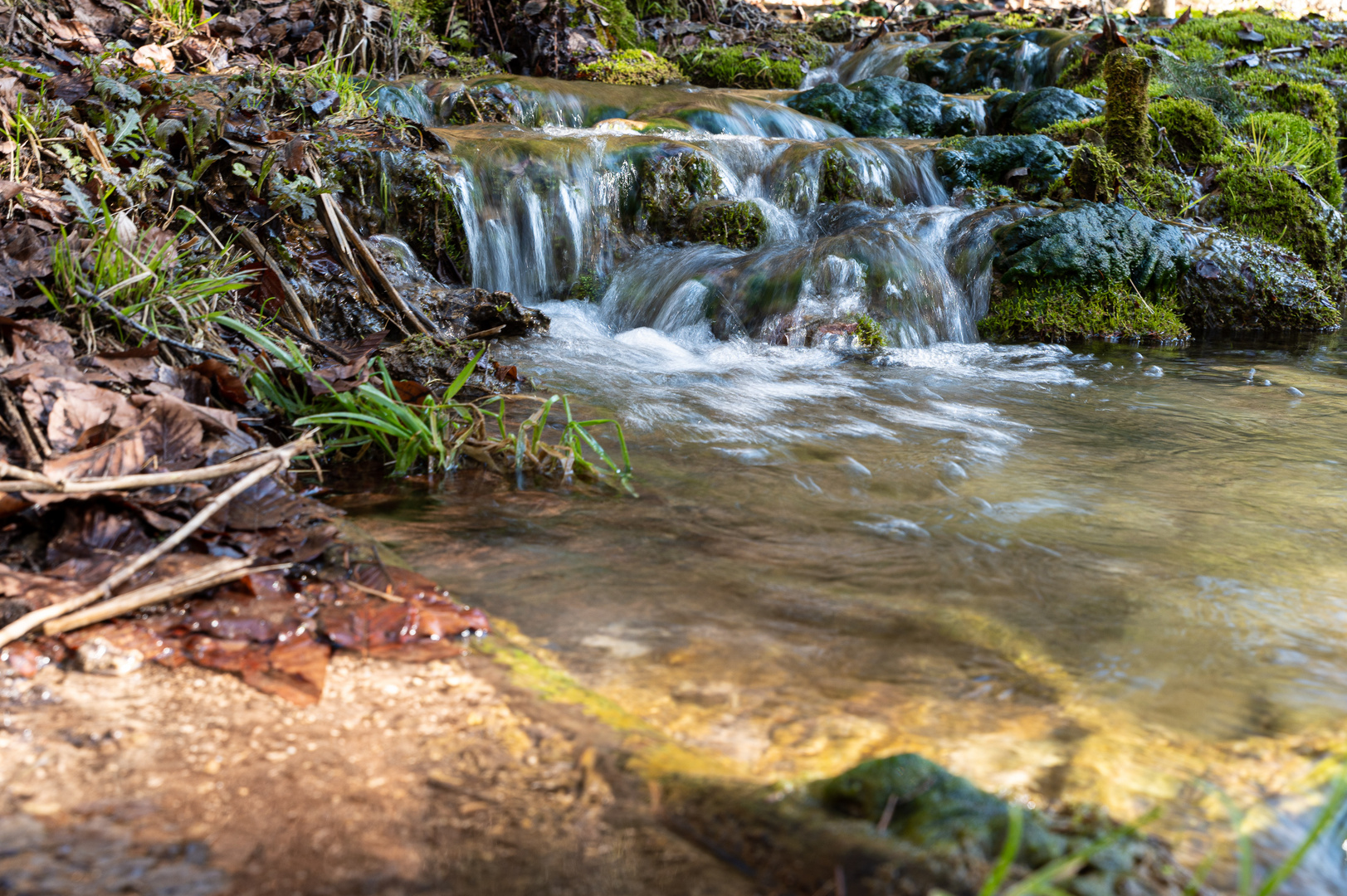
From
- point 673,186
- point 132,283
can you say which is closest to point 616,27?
point 673,186

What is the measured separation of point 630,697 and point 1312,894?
Answer: 3.43ft

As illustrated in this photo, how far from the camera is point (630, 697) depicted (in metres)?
1.59

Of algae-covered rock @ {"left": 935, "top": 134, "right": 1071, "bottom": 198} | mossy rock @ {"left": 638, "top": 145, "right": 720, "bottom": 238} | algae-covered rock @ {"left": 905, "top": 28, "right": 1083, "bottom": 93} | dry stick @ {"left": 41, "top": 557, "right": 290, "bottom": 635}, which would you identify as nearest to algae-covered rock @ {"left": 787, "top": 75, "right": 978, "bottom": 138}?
algae-covered rock @ {"left": 935, "top": 134, "right": 1071, "bottom": 198}

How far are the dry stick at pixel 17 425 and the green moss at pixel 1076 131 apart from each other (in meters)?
7.95

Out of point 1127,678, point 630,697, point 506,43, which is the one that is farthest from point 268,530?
point 506,43

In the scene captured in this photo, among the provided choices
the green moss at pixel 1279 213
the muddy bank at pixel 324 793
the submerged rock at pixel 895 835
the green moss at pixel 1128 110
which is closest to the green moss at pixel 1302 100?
the green moss at pixel 1279 213

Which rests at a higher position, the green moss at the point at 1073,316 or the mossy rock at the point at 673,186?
the mossy rock at the point at 673,186

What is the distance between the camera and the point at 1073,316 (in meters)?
6.10

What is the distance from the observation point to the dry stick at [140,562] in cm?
157

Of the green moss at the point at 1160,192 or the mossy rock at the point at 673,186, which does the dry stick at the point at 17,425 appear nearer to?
the mossy rock at the point at 673,186

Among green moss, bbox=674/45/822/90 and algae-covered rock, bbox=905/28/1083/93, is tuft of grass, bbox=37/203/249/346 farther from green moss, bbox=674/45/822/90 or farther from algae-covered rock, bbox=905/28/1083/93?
algae-covered rock, bbox=905/28/1083/93

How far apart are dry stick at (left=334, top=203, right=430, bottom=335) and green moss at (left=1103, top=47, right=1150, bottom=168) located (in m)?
6.08

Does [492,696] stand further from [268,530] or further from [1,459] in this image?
[1,459]

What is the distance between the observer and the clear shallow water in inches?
60.2
